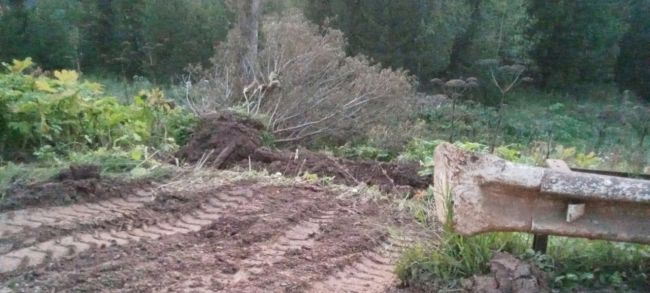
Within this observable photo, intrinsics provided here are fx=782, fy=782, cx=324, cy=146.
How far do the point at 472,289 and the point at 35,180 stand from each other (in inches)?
170

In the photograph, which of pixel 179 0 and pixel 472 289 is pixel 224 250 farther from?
pixel 179 0

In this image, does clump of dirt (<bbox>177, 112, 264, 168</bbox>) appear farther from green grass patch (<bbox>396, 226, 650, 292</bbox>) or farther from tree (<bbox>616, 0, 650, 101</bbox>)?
tree (<bbox>616, 0, 650, 101</bbox>)

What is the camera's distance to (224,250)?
5.13 m

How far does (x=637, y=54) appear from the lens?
89.1 ft

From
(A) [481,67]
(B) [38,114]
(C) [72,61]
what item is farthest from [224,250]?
(A) [481,67]

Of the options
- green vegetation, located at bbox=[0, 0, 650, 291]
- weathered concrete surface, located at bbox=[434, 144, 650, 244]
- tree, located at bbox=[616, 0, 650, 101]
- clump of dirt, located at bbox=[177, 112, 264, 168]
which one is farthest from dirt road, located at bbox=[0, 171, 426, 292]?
tree, located at bbox=[616, 0, 650, 101]

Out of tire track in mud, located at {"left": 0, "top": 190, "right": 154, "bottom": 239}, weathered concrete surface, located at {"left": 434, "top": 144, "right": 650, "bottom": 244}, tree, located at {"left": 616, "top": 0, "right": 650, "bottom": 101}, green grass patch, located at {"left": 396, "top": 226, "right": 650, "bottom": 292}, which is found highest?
weathered concrete surface, located at {"left": 434, "top": 144, "right": 650, "bottom": 244}

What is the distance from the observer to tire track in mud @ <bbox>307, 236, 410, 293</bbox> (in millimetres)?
4672

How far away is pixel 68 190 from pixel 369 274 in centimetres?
283

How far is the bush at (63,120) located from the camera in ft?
27.0

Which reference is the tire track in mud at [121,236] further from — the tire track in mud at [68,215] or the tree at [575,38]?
the tree at [575,38]

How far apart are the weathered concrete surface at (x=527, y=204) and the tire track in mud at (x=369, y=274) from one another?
77 centimetres

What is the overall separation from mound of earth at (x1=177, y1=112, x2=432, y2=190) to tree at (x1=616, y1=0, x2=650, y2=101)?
21092mm

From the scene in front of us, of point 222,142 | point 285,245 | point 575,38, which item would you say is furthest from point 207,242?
point 575,38
